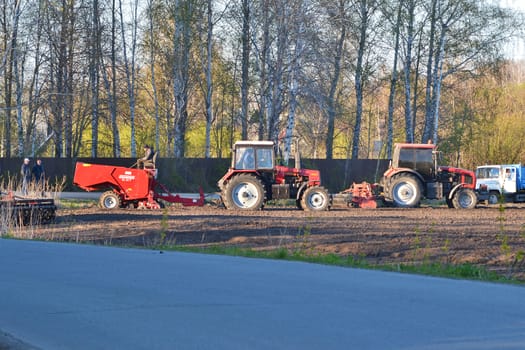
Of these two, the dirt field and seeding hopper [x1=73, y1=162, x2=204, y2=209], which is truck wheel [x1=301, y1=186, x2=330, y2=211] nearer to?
the dirt field

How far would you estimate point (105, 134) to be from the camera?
52.6m

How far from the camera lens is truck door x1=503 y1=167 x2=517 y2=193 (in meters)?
36.8

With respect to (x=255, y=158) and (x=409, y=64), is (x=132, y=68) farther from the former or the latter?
(x=255, y=158)

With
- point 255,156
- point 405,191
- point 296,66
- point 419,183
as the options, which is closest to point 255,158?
point 255,156

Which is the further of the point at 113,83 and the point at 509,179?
the point at 113,83

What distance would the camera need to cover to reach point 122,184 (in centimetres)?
2862

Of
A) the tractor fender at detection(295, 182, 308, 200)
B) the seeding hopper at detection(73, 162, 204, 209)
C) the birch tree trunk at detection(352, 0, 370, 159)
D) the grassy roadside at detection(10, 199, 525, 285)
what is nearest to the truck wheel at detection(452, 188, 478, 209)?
the tractor fender at detection(295, 182, 308, 200)

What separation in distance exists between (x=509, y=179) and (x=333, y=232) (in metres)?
19.9

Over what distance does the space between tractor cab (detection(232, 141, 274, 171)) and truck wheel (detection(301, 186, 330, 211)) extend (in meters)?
1.61

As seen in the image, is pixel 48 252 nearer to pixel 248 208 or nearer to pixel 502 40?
pixel 248 208

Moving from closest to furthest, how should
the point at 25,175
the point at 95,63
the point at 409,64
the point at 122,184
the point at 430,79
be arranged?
the point at 122,184, the point at 25,175, the point at 95,63, the point at 409,64, the point at 430,79

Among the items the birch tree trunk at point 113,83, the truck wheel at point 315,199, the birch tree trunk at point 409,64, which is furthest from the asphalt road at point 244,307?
the birch tree trunk at point 409,64

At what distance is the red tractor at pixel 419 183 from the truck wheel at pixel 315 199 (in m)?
3.29

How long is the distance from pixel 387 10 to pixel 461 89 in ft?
25.2
